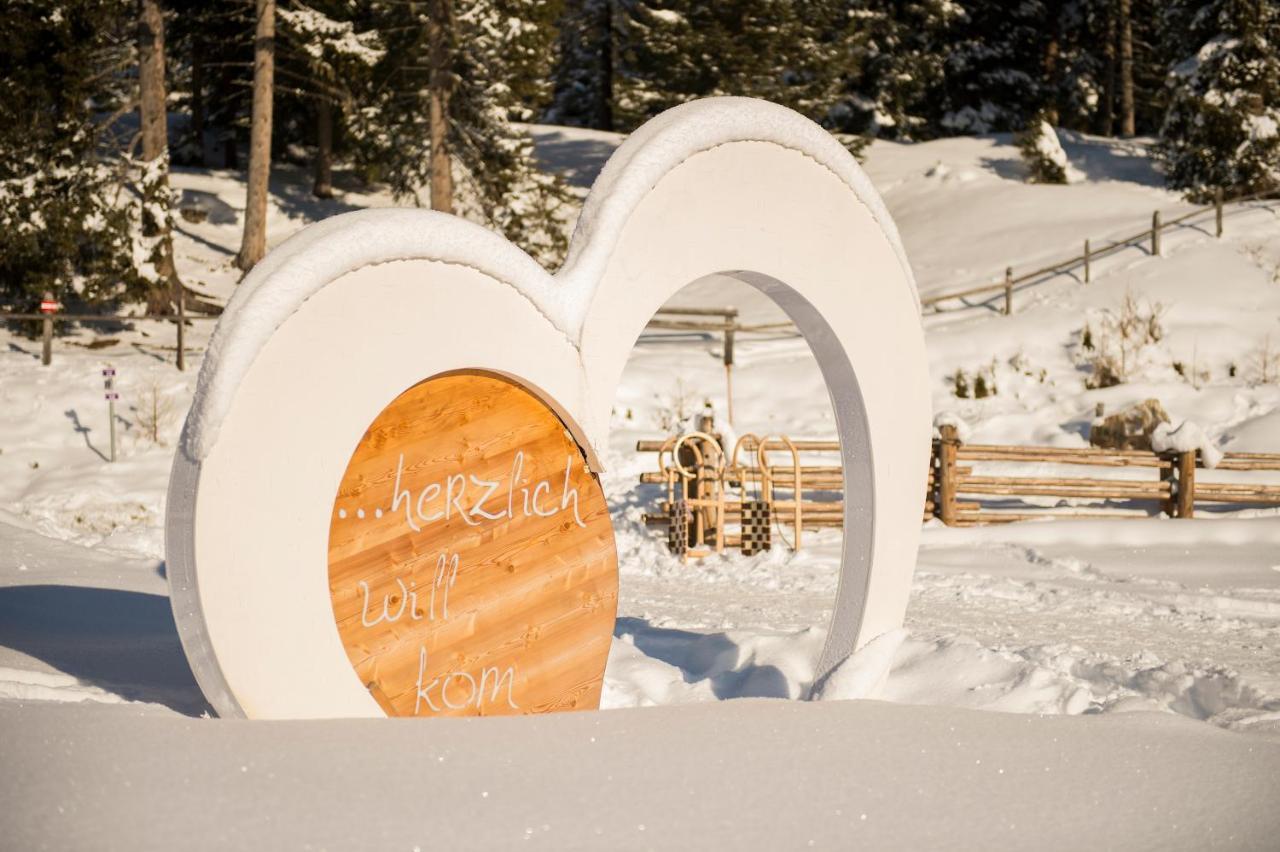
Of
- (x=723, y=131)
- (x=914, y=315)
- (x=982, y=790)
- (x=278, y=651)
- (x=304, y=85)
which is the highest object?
(x=304, y=85)

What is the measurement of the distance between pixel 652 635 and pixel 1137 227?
67.9 ft

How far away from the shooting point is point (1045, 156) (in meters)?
31.2

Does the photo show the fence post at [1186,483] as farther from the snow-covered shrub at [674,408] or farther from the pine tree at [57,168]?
the pine tree at [57,168]

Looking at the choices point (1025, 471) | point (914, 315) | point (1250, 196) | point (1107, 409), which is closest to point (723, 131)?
point (914, 315)

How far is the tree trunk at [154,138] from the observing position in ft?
65.8

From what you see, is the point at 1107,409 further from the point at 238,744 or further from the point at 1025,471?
the point at 238,744

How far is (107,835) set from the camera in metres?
3.45

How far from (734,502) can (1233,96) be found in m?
19.7

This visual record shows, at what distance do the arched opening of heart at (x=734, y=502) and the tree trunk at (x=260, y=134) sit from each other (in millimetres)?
7104

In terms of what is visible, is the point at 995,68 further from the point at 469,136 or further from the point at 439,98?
the point at 439,98

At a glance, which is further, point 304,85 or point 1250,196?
point 304,85

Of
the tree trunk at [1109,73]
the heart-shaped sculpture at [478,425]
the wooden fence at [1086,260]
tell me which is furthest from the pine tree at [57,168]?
the tree trunk at [1109,73]

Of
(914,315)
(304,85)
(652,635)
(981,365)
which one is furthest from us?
(304,85)

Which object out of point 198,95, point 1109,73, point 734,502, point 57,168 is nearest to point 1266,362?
point 734,502
